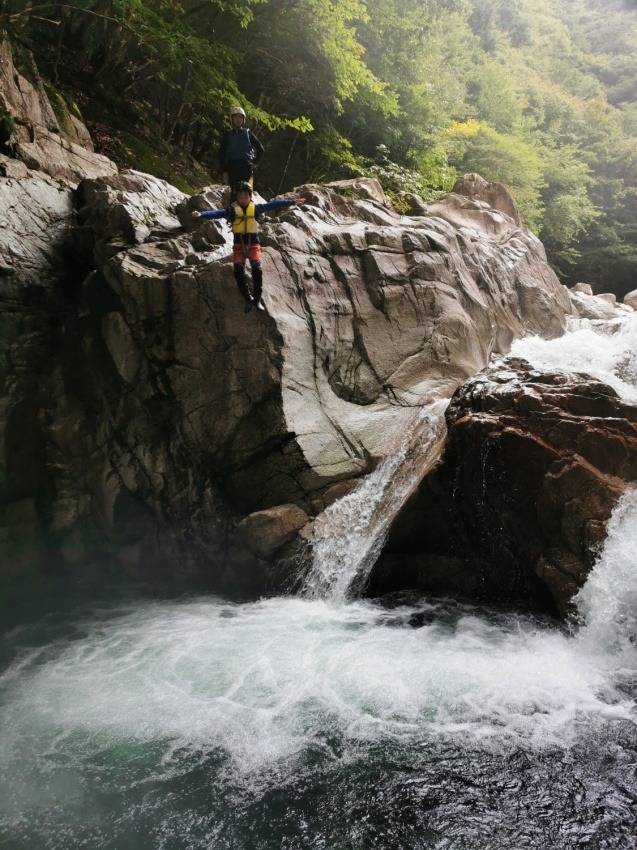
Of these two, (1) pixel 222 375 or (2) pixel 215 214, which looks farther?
(1) pixel 222 375

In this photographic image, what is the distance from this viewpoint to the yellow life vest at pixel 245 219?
26.3 ft

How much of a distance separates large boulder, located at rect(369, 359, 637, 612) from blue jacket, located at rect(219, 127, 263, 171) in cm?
469

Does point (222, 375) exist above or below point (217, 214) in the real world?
below

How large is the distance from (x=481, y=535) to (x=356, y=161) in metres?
13.3

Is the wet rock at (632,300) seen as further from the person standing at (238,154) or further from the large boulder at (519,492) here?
the person standing at (238,154)

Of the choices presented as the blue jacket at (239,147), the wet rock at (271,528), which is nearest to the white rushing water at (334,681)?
the wet rock at (271,528)

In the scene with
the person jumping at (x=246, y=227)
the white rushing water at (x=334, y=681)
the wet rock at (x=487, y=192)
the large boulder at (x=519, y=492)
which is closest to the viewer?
the white rushing water at (x=334, y=681)

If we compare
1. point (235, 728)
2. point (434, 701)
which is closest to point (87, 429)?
point (235, 728)

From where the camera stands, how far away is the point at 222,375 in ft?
29.9

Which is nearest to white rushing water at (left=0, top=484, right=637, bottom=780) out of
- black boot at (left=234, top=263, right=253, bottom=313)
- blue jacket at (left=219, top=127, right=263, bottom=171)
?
black boot at (left=234, top=263, right=253, bottom=313)

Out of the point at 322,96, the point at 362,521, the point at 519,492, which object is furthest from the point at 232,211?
the point at 322,96

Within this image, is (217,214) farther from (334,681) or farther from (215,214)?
(334,681)

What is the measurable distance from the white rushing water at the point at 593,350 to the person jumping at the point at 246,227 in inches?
232

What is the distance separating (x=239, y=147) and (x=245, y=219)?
3.61 ft
